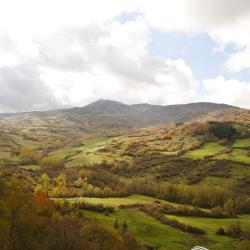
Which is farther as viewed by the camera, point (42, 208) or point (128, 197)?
point (128, 197)

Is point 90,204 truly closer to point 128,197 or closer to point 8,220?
point 128,197

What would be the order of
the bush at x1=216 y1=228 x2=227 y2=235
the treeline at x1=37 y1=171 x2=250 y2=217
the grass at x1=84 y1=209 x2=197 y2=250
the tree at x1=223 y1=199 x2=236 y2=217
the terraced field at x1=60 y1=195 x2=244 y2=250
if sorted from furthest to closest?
the treeline at x1=37 y1=171 x2=250 y2=217, the tree at x1=223 y1=199 x2=236 y2=217, the bush at x1=216 y1=228 x2=227 y2=235, the terraced field at x1=60 y1=195 x2=244 y2=250, the grass at x1=84 y1=209 x2=197 y2=250

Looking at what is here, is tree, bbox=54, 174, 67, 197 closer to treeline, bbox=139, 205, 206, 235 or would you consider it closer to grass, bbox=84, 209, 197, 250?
treeline, bbox=139, 205, 206, 235

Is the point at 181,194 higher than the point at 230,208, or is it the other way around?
the point at 181,194

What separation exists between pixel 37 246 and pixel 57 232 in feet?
30.9

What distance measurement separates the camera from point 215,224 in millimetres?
126312

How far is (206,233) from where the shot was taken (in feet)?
373

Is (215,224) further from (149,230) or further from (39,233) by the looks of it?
(39,233)

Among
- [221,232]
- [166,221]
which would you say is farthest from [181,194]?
[221,232]

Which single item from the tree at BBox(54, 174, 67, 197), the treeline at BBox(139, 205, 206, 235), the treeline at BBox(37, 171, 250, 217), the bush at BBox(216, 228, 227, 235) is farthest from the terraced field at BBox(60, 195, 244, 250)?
the tree at BBox(54, 174, 67, 197)

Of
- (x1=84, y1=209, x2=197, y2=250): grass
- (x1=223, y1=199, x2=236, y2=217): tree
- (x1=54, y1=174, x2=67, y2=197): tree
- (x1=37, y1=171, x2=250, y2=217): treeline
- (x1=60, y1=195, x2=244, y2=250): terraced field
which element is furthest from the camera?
(x1=54, y1=174, x2=67, y2=197): tree

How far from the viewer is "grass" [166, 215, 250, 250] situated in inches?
4102

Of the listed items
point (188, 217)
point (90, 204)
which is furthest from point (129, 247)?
point (188, 217)

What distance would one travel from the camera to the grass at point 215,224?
104 metres
